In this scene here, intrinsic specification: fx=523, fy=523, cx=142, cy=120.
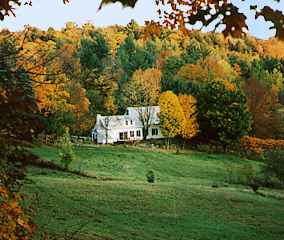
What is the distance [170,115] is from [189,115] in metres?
1.84

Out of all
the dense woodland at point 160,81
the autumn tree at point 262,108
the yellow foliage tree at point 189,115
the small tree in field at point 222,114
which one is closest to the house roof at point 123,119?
the dense woodland at point 160,81

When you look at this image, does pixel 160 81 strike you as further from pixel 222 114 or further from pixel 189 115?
pixel 222 114

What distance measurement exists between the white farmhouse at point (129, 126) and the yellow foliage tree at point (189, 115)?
3.61 meters

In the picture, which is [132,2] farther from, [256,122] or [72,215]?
[256,122]

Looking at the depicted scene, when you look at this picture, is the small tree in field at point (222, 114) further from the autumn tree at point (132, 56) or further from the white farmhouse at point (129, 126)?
the autumn tree at point (132, 56)

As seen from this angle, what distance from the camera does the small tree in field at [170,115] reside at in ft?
147

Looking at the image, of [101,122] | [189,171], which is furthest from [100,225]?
[101,122]

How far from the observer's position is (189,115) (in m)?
44.7

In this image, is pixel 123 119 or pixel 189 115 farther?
pixel 123 119

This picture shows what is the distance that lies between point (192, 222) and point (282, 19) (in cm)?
1261

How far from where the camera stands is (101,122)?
46.3m

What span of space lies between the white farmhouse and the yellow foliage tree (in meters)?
3.61

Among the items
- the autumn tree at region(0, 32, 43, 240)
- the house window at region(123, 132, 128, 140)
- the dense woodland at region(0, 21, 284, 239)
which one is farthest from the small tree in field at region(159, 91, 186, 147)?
the autumn tree at region(0, 32, 43, 240)

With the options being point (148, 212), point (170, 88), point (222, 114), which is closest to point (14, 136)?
point (148, 212)
